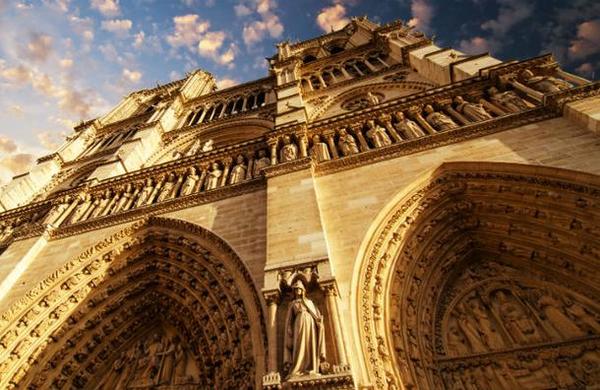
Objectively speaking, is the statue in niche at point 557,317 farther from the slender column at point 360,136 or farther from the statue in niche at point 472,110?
the slender column at point 360,136

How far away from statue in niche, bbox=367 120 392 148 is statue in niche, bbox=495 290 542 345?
3313 mm

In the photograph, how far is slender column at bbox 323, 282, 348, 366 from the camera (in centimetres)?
327

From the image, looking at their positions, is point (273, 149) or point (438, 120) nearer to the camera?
point (438, 120)

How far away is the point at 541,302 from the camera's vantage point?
4816 mm

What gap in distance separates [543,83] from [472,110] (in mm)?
1429

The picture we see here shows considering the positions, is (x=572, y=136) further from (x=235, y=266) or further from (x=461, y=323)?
(x=235, y=266)

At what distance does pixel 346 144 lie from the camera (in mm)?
7094

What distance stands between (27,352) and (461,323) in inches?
276

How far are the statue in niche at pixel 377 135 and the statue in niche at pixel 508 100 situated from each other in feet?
7.61

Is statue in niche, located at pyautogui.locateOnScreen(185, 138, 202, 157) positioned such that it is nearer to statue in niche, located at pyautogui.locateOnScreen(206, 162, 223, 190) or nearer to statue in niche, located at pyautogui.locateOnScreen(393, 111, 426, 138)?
statue in niche, located at pyautogui.locateOnScreen(206, 162, 223, 190)

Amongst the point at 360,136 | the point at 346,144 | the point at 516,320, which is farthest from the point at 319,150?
the point at 516,320

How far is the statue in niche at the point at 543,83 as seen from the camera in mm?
6172

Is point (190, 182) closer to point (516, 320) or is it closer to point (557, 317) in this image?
point (516, 320)

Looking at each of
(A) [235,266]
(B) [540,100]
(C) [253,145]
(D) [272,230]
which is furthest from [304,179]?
(B) [540,100]
